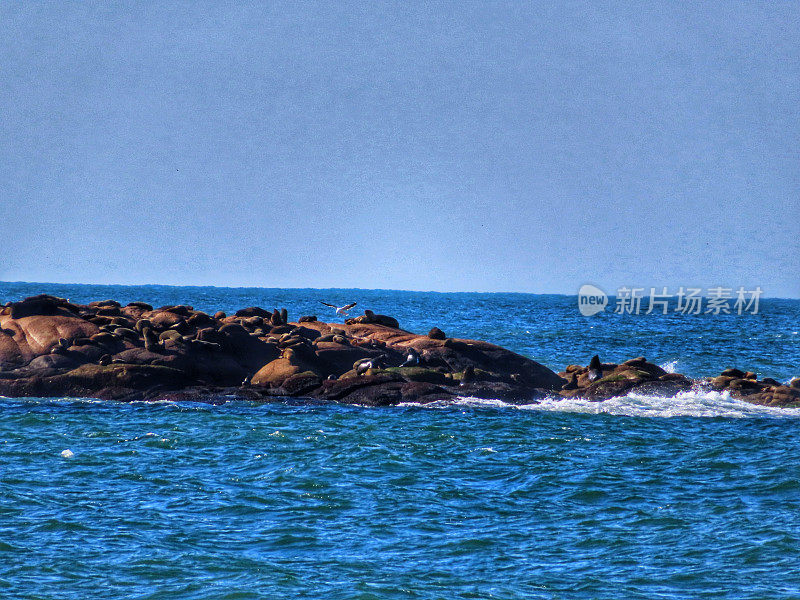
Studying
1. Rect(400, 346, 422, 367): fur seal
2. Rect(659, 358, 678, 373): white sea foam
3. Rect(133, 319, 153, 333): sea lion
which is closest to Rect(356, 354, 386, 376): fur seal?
Rect(400, 346, 422, 367): fur seal

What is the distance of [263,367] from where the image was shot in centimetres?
3125

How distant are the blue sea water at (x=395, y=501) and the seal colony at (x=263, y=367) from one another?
4.71 feet

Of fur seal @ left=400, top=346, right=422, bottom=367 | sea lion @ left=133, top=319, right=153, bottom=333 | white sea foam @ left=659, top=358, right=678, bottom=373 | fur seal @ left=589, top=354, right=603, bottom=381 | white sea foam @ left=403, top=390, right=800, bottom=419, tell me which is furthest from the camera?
white sea foam @ left=659, top=358, right=678, bottom=373

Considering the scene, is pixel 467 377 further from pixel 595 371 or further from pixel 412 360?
pixel 595 371

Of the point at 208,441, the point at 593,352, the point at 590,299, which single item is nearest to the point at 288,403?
the point at 208,441

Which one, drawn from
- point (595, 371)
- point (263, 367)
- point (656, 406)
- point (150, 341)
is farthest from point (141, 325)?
point (656, 406)

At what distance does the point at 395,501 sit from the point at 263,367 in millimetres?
15167

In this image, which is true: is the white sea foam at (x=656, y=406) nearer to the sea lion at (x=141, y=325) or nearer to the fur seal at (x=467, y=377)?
the fur seal at (x=467, y=377)

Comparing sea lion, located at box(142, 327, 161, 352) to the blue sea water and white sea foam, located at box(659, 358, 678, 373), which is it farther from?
white sea foam, located at box(659, 358, 678, 373)

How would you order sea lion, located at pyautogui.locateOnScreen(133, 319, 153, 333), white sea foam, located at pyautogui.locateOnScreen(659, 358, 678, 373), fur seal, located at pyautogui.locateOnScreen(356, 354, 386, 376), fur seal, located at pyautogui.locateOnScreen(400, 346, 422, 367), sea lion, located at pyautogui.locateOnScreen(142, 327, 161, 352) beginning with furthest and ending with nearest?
white sea foam, located at pyautogui.locateOnScreen(659, 358, 678, 373)
sea lion, located at pyautogui.locateOnScreen(133, 319, 153, 333)
fur seal, located at pyautogui.locateOnScreen(400, 346, 422, 367)
fur seal, located at pyautogui.locateOnScreen(356, 354, 386, 376)
sea lion, located at pyautogui.locateOnScreen(142, 327, 161, 352)

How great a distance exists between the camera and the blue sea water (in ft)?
41.6

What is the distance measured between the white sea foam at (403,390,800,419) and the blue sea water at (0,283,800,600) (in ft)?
0.60

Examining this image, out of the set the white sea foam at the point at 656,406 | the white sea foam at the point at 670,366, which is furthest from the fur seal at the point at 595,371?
the white sea foam at the point at 670,366

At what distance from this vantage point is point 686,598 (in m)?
12.0
